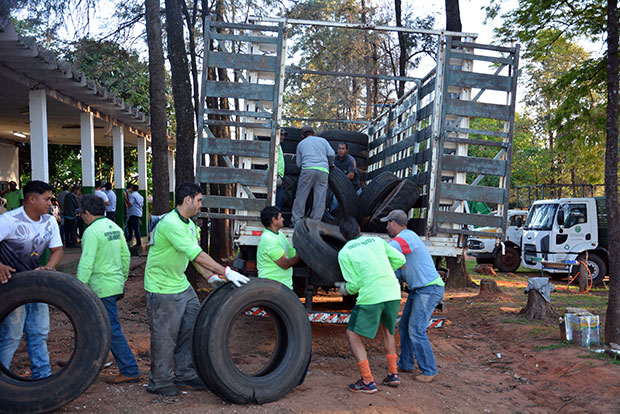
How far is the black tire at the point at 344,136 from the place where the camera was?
393 inches

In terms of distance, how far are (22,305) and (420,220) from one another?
14.8 ft

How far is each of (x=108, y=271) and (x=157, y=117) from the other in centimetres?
503

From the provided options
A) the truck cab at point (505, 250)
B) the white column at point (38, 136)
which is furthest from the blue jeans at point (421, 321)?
the truck cab at point (505, 250)

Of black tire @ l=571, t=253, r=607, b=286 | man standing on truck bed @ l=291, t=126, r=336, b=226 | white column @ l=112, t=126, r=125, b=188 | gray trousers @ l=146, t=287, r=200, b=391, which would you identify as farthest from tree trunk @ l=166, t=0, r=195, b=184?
black tire @ l=571, t=253, r=607, b=286

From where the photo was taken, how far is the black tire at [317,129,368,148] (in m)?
9.98

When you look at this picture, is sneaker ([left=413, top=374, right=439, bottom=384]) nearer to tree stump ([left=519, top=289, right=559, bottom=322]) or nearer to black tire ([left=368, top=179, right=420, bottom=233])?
black tire ([left=368, top=179, right=420, bottom=233])

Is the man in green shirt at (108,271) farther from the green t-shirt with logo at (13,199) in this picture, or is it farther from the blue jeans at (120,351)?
the green t-shirt with logo at (13,199)

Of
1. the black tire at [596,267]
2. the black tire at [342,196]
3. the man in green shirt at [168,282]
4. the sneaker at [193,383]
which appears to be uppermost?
the black tire at [342,196]

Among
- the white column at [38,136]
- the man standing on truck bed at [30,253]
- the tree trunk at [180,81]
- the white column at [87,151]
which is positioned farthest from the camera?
the white column at [87,151]

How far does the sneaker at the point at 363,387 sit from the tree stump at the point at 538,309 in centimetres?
461

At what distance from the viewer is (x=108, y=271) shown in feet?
17.0

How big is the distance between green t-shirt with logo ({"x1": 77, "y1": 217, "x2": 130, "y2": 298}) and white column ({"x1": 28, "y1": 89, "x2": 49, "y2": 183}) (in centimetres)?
622

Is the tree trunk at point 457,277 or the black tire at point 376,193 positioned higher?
the black tire at point 376,193

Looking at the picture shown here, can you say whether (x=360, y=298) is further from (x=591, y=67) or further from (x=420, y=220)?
(x=591, y=67)
